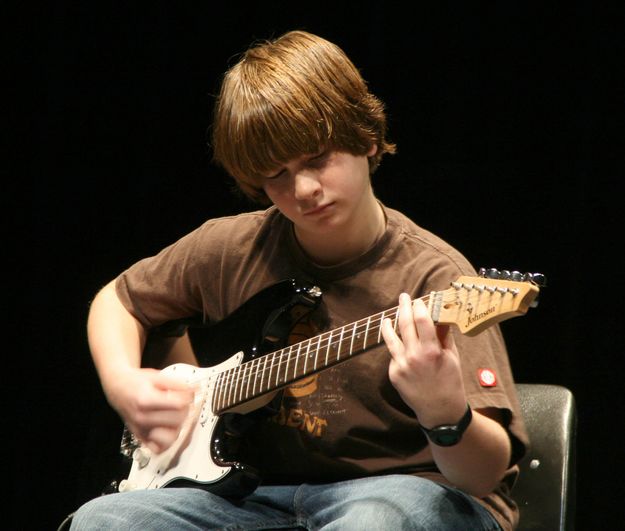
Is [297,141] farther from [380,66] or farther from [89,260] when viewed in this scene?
[89,260]

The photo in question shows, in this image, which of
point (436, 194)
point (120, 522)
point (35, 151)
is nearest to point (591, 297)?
point (436, 194)

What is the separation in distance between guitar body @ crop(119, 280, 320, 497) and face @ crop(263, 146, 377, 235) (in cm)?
13

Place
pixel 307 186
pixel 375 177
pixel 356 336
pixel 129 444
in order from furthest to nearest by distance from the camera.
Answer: pixel 375 177 → pixel 129 444 → pixel 307 186 → pixel 356 336

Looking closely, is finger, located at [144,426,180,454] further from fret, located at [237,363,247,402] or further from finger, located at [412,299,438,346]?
finger, located at [412,299,438,346]

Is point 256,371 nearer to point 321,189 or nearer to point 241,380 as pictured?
point 241,380

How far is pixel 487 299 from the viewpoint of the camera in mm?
1226

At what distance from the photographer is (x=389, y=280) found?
A: 156cm

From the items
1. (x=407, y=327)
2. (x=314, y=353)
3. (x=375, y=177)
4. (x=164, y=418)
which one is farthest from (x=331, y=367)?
(x=375, y=177)

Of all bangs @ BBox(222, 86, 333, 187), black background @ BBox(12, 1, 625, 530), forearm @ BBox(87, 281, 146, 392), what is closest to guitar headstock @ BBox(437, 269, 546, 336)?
bangs @ BBox(222, 86, 333, 187)

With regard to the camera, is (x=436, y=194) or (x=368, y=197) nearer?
(x=368, y=197)

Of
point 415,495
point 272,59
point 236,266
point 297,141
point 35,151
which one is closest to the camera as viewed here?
point 415,495

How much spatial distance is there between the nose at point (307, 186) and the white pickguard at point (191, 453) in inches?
13.5

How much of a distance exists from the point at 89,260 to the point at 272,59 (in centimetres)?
121

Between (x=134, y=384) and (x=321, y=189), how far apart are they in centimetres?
54
